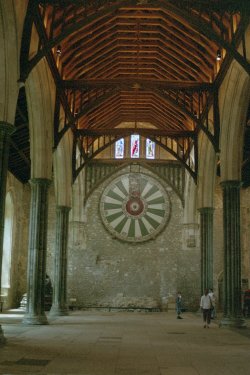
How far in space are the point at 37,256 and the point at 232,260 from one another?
5.20 metres

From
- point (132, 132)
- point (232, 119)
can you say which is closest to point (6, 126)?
point (232, 119)

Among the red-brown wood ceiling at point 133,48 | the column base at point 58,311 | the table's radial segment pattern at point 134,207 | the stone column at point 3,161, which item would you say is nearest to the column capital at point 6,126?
the stone column at point 3,161

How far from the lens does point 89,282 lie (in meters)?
24.1

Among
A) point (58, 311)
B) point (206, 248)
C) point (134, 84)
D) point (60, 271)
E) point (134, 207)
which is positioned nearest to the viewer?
point (134, 84)

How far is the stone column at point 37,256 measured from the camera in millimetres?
14336

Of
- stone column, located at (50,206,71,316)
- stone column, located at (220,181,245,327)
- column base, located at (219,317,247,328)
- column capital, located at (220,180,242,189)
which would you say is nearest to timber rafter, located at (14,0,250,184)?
column capital, located at (220,180,242,189)

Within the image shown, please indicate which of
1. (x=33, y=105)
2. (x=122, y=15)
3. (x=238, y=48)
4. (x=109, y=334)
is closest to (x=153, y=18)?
(x=122, y=15)

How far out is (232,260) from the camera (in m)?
15.0

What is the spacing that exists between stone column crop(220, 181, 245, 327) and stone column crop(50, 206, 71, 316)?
6546 mm

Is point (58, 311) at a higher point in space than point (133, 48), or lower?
lower

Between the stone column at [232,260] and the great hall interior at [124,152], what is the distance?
34 millimetres

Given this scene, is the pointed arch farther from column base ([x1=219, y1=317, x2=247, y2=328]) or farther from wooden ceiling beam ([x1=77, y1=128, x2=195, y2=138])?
wooden ceiling beam ([x1=77, y1=128, x2=195, y2=138])

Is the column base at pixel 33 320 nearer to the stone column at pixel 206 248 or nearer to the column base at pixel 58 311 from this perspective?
the column base at pixel 58 311

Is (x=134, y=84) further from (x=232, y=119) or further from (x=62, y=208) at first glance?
(x=62, y=208)
